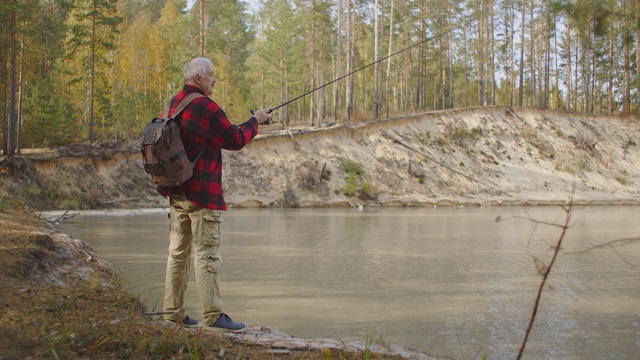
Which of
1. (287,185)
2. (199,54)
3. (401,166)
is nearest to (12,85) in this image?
(199,54)

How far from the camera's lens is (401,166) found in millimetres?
32469

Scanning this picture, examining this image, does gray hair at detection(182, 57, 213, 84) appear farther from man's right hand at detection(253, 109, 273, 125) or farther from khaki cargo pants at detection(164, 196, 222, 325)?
khaki cargo pants at detection(164, 196, 222, 325)

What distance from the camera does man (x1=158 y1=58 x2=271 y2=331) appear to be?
425 centimetres

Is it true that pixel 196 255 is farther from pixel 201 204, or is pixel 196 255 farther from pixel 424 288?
pixel 424 288

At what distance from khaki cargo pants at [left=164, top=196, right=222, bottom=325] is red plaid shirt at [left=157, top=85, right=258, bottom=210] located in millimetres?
78

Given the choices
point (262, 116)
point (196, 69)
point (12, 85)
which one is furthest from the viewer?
point (12, 85)

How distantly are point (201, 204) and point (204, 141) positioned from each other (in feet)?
1.60

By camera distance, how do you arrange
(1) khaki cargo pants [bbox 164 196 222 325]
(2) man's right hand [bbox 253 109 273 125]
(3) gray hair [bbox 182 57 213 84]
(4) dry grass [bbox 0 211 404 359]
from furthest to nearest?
1. (2) man's right hand [bbox 253 109 273 125]
2. (3) gray hair [bbox 182 57 213 84]
3. (1) khaki cargo pants [bbox 164 196 222 325]
4. (4) dry grass [bbox 0 211 404 359]

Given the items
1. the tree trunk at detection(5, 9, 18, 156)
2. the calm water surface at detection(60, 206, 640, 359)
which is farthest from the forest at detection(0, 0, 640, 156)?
the calm water surface at detection(60, 206, 640, 359)

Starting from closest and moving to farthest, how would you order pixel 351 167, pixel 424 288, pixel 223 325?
pixel 223 325
pixel 424 288
pixel 351 167

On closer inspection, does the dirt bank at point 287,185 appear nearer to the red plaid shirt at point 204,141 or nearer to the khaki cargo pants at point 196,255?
the khaki cargo pants at point 196,255

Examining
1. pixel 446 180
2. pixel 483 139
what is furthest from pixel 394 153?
pixel 483 139

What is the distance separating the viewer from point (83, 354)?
2973mm

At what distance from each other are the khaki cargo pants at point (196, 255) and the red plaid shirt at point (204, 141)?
8 cm
